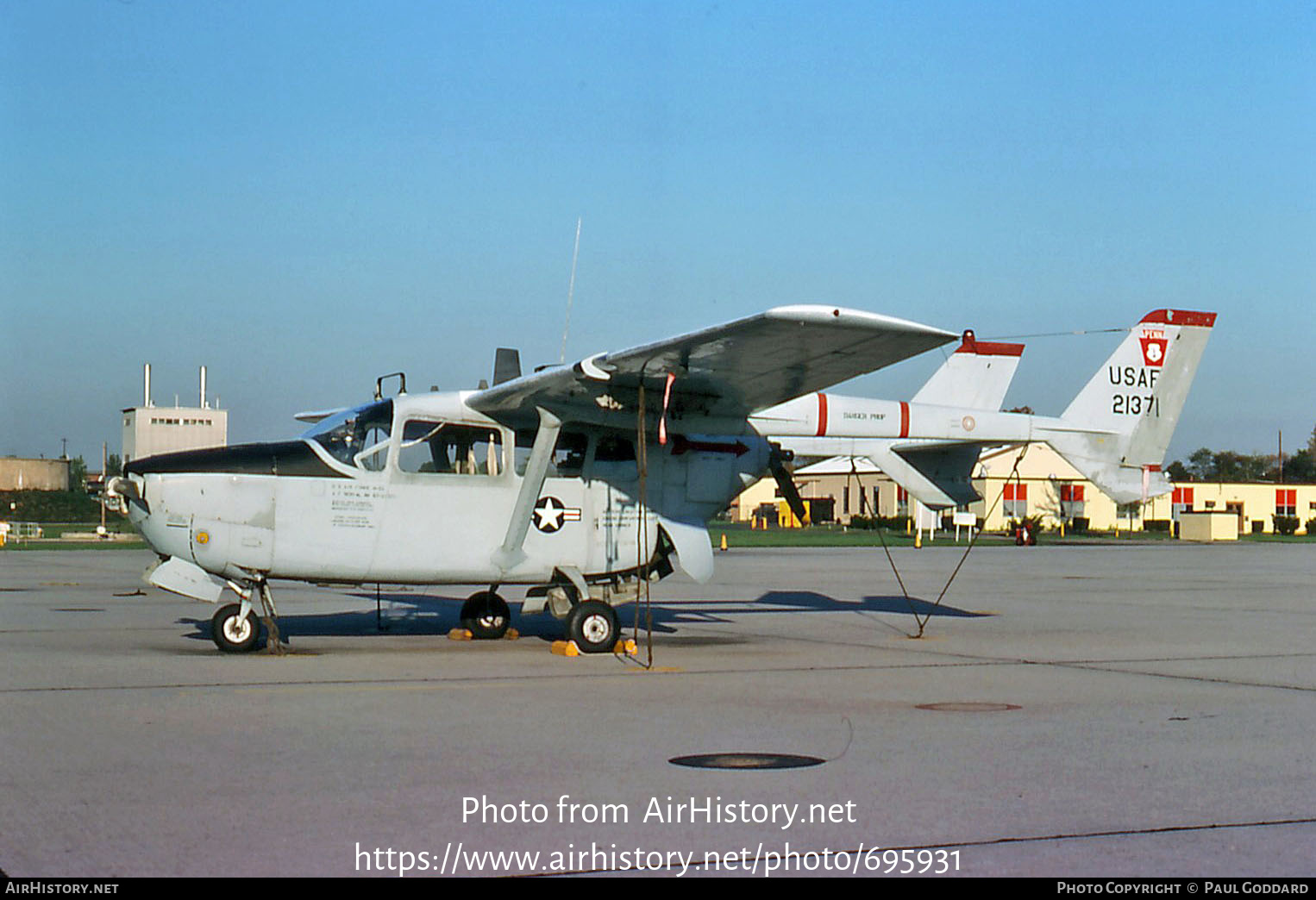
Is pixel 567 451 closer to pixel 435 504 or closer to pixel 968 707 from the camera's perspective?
pixel 435 504

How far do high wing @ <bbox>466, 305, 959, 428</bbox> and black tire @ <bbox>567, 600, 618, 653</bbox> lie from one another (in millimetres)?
1876

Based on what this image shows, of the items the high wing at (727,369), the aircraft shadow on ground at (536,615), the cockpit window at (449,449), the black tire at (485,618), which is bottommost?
the aircraft shadow on ground at (536,615)

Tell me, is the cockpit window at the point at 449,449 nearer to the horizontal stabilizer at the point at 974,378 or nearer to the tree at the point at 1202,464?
the horizontal stabilizer at the point at 974,378

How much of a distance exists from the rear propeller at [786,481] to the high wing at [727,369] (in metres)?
0.91

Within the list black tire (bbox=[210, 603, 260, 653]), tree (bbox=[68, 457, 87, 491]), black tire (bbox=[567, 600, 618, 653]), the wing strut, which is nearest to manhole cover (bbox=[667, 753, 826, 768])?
black tire (bbox=[567, 600, 618, 653])

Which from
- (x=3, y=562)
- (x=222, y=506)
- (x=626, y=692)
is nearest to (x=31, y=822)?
(x=626, y=692)

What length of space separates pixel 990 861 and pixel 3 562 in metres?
35.2

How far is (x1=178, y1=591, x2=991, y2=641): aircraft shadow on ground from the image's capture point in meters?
15.8

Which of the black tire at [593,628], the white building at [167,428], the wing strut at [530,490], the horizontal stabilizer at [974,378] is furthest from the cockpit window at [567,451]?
the white building at [167,428]

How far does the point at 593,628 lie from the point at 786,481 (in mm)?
2761

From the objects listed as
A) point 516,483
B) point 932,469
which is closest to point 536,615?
point 516,483

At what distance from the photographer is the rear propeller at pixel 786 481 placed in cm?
1429

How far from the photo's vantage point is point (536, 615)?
16.4 meters

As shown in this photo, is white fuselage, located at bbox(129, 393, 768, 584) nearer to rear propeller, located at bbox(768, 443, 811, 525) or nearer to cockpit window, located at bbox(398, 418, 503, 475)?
cockpit window, located at bbox(398, 418, 503, 475)
